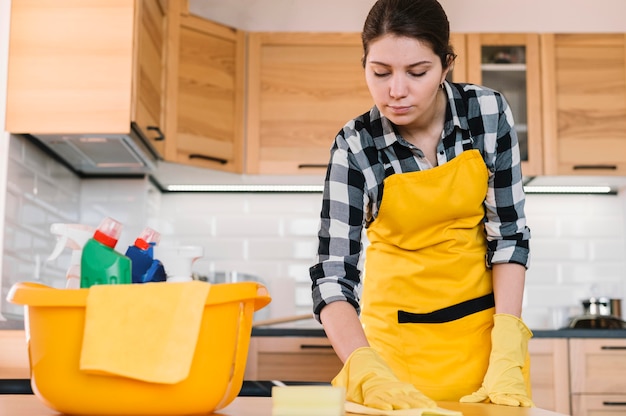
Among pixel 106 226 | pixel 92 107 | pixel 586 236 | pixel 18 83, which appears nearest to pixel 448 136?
pixel 106 226

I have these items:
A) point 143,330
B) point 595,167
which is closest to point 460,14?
point 595,167

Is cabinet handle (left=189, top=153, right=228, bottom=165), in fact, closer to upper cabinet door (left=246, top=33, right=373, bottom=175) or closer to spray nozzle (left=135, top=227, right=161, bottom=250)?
upper cabinet door (left=246, top=33, right=373, bottom=175)

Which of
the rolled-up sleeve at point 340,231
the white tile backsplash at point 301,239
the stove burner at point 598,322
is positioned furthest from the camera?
the white tile backsplash at point 301,239

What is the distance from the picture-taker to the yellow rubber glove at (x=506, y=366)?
1.27 m

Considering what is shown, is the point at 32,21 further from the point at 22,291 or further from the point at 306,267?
the point at 22,291

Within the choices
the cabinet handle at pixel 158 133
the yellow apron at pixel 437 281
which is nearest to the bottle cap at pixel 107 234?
the yellow apron at pixel 437 281

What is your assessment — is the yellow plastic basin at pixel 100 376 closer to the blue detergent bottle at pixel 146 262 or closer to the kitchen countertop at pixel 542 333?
the blue detergent bottle at pixel 146 262

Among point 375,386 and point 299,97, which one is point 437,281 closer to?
point 375,386

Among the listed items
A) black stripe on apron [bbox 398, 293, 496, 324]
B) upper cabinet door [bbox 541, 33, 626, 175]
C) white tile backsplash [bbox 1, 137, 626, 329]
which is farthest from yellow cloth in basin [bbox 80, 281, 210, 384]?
upper cabinet door [bbox 541, 33, 626, 175]

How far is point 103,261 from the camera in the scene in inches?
37.0

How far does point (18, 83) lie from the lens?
8.69ft

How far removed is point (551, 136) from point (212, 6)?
4.67ft

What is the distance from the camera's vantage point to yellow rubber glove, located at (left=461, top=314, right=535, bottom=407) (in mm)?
1267

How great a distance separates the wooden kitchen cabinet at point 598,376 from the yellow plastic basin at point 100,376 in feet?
7.72
